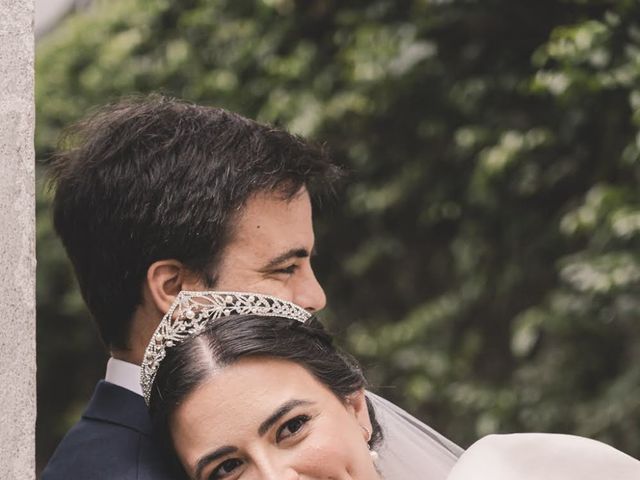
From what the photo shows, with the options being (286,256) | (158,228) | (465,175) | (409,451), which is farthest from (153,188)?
(465,175)

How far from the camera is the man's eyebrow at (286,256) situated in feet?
9.04

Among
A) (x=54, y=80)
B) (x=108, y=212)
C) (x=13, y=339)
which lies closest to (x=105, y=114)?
(x=108, y=212)

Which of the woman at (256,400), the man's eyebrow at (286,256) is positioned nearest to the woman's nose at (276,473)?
the woman at (256,400)

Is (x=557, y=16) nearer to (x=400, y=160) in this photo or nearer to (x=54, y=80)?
(x=400, y=160)

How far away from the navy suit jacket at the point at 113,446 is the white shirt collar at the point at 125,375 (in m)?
0.01

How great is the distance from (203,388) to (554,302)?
2.70 m

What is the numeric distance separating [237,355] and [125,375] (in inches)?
19.3

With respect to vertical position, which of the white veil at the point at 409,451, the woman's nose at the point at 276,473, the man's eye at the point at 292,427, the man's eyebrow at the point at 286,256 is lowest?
the white veil at the point at 409,451

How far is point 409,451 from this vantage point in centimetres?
318

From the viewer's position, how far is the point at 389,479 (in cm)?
305

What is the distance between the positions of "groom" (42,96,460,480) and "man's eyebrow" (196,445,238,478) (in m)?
0.25

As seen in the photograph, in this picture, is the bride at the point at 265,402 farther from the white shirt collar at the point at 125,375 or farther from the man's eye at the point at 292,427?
the white shirt collar at the point at 125,375

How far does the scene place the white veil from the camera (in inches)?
122

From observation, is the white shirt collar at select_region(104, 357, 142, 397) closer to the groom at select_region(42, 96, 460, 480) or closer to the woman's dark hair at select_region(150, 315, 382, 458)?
the groom at select_region(42, 96, 460, 480)
